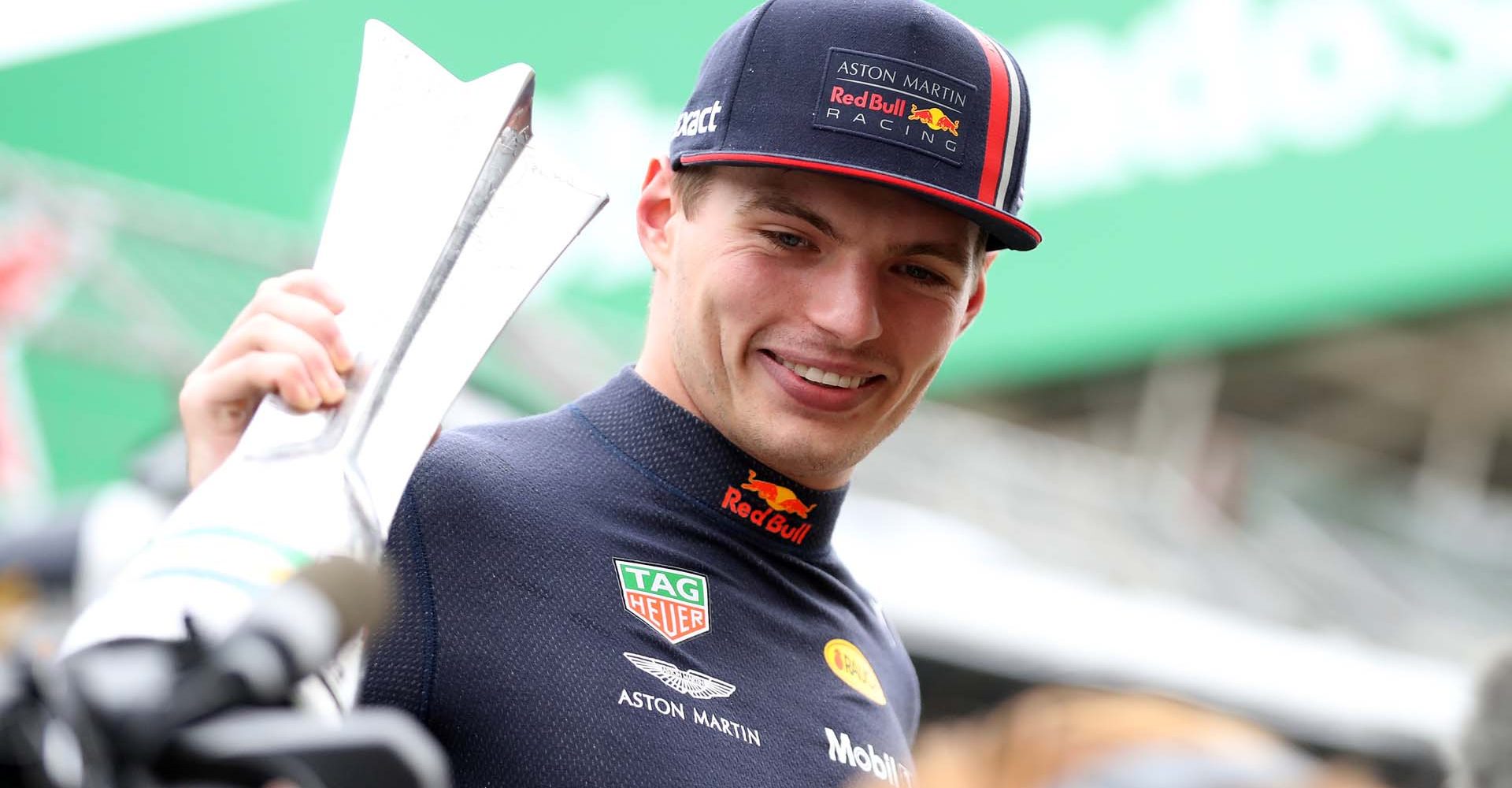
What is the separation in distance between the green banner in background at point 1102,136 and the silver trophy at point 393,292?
8254 millimetres

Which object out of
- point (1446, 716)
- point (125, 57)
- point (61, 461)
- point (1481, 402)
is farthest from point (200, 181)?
point (1481, 402)

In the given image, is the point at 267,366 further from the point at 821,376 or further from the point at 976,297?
the point at 976,297

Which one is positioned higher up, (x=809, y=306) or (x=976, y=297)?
(x=976, y=297)

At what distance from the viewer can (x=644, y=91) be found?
43.2 ft

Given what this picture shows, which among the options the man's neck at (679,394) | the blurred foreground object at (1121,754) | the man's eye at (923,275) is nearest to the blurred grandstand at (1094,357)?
the man's neck at (679,394)

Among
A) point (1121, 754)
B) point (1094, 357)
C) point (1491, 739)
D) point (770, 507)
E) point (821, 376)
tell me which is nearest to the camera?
point (1121, 754)

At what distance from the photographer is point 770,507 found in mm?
1937

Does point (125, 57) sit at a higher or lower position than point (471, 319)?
higher

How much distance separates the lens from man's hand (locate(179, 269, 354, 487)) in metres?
1.34

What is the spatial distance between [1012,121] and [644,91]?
11.6 meters

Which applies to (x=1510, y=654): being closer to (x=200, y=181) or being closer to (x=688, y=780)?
(x=688, y=780)

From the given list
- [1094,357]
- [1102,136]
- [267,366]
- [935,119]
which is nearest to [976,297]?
[935,119]

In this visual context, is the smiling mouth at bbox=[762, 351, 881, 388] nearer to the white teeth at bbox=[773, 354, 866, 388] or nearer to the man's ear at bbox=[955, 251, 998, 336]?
the white teeth at bbox=[773, 354, 866, 388]

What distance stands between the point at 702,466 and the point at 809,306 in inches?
9.0
